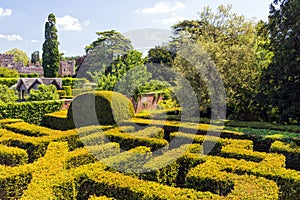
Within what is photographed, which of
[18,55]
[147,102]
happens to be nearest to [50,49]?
[147,102]

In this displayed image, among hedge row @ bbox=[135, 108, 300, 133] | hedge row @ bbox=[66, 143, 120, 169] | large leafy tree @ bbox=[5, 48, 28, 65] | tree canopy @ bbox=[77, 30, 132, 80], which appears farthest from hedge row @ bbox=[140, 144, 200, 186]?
large leafy tree @ bbox=[5, 48, 28, 65]

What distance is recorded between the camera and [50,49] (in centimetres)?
4062

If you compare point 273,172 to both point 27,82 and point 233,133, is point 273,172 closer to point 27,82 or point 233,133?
point 233,133

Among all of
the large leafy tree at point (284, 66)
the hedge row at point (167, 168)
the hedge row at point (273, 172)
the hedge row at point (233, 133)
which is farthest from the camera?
the large leafy tree at point (284, 66)

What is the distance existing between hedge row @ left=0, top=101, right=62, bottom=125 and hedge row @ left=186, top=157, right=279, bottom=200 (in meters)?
11.1

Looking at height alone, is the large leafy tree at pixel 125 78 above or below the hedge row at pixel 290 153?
above

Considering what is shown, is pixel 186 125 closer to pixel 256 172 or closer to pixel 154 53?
pixel 256 172

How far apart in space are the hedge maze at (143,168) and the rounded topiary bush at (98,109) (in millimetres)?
1607

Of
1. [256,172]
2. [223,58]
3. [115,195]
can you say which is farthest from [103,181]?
[223,58]

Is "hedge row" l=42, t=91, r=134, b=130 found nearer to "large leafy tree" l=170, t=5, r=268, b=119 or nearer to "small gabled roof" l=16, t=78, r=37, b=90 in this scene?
"large leafy tree" l=170, t=5, r=268, b=119

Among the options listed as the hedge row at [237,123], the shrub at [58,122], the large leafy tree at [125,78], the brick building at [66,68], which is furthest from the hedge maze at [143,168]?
the brick building at [66,68]

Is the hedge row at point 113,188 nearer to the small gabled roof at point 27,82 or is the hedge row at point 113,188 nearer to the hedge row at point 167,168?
the hedge row at point 167,168

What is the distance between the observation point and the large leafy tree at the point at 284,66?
37.6 ft

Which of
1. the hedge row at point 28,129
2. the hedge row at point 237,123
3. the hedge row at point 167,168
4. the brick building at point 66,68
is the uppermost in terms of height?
the brick building at point 66,68
